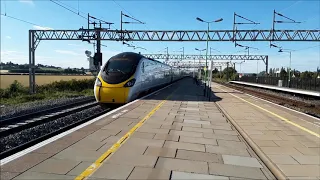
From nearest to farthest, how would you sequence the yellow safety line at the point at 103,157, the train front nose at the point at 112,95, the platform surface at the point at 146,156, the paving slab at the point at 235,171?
the yellow safety line at the point at 103,157
the platform surface at the point at 146,156
the paving slab at the point at 235,171
the train front nose at the point at 112,95

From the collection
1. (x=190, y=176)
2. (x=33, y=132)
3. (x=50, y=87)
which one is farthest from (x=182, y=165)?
(x=50, y=87)

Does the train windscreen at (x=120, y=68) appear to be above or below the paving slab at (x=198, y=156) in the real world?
above

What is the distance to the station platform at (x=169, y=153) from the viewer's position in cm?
468

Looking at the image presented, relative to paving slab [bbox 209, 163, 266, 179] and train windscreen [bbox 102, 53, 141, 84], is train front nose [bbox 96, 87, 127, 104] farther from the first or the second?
paving slab [bbox 209, 163, 266, 179]

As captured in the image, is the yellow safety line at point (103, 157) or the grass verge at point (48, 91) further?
the grass verge at point (48, 91)

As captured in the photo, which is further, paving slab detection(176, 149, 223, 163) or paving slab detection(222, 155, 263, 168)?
paving slab detection(176, 149, 223, 163)

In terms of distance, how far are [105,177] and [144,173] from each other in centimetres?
64

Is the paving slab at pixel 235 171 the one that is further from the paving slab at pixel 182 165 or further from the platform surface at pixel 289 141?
the platform surface at pixel 289 141

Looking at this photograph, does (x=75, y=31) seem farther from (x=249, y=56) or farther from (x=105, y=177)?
(x=249, y=56)

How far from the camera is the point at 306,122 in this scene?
34.9 ft

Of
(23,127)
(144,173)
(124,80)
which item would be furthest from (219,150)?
(124,80)

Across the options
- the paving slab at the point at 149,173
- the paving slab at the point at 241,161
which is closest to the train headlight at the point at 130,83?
the paving slab at the point at 241,161

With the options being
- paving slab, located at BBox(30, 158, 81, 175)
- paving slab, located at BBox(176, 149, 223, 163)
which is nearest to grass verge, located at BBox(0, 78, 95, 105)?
paving slab, located at BBox(30, 158, 81, 175)

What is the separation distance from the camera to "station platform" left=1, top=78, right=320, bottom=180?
4.68 metres
